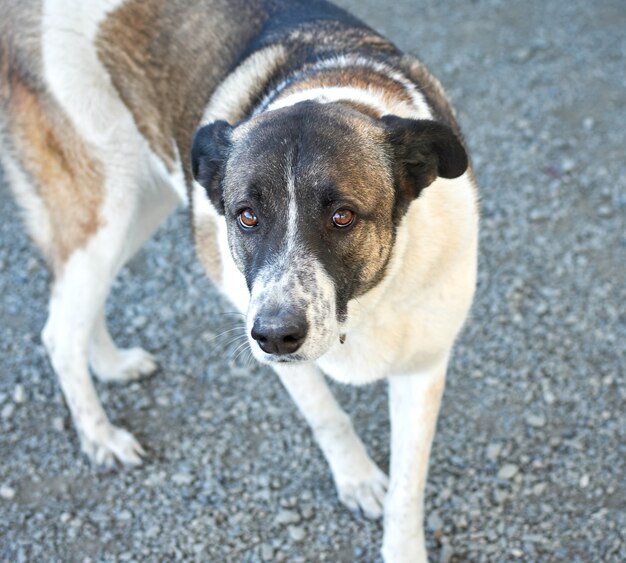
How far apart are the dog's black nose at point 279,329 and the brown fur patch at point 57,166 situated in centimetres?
136

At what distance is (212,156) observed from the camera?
8.48ft

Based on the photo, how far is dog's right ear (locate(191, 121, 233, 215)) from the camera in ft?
8.42

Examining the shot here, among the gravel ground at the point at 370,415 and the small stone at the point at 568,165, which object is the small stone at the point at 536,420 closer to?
the gravel ground at the point at 370,415

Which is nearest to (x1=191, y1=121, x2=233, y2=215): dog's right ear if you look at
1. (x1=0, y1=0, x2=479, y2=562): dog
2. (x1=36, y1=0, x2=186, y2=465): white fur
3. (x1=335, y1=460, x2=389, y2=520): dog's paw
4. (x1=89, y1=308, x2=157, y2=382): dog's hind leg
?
(x1=0, y1=0, x2=479, y2=562): dog

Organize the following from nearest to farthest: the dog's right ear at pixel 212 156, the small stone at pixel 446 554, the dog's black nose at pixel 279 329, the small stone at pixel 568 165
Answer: the dog's black nose at pixel 279 329, the dog's right ear at pixel 212 156, the small stone at pixel 446 554, the small stone at pixel 568 165

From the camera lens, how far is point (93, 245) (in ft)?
11.2

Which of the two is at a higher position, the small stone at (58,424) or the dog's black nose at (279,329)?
the dog's black nose at (279,329)

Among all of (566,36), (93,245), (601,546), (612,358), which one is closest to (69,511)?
(93,245)

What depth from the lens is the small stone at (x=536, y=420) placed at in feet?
11.7

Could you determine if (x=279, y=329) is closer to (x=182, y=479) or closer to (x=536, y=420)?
(x=182, y=479)

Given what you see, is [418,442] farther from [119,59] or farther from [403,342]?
[119,59]

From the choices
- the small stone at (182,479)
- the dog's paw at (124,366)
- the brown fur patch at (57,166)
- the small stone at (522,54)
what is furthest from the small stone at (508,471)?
the small stone at (522,54)

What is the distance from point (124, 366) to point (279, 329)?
6.03ft

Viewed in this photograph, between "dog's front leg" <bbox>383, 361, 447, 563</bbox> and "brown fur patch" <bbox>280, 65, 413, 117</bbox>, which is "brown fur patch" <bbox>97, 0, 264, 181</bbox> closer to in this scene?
"brown fur patch" <bbox>280, 65, 413, 117</bbox>
